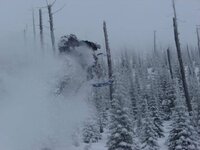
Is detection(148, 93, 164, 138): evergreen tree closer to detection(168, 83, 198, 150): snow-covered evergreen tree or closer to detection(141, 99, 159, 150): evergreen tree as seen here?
detection(141, 99, 159, 150): evergreen tree

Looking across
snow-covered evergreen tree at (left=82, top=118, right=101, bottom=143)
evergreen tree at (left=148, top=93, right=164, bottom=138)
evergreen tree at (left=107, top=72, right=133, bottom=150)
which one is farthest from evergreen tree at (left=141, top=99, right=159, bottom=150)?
evergreen tree at (left=107, top=72, right=133, bottom=150)

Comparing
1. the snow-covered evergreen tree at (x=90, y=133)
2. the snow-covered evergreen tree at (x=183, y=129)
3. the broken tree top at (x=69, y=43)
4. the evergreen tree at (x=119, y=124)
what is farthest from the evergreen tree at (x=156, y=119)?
the broken tree top at (x=69, y=43)

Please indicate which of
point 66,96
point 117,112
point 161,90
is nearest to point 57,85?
point 66,96

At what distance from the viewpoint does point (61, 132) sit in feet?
55.1

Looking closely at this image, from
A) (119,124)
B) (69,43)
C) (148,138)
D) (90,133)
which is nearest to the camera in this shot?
(119,124)

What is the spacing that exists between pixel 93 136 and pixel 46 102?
12797mm

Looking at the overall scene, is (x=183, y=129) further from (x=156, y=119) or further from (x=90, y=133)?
(x=156, y=119)

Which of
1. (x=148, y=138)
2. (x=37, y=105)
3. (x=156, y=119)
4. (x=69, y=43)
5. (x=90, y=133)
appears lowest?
(x=148, y=138)

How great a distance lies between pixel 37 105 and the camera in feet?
48.6

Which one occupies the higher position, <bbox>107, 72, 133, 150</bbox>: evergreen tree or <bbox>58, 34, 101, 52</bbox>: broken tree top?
<bbox>58, 34, 101, 52</bbox>: broken tree top

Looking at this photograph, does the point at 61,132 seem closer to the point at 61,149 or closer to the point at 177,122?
the point at 61,149

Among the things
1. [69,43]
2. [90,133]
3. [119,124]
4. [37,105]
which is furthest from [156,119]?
[37,105]

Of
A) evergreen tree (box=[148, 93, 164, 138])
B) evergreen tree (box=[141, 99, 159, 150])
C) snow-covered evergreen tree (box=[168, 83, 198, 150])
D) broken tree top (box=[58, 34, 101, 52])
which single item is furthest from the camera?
evergreen tree (box=[148, 93, 164, 138])

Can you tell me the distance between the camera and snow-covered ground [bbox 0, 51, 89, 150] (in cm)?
1424
